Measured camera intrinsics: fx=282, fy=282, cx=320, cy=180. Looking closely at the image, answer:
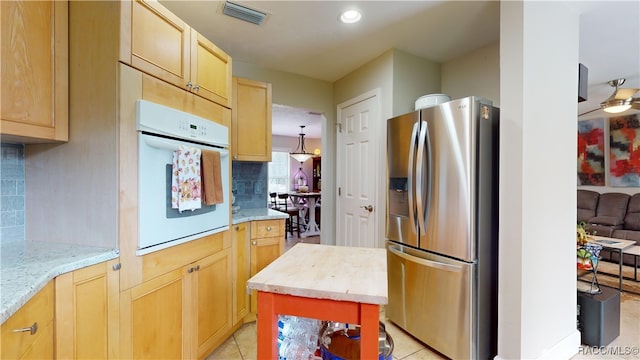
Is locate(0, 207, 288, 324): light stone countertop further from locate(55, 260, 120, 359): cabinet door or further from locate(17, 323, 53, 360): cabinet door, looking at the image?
locate(17, 323, 53, 360): cabinet door

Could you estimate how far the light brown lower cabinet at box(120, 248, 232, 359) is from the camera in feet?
4.55

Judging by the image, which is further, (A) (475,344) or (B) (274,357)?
(A) (475,344)

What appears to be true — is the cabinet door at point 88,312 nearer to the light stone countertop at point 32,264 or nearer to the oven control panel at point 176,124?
the light stone countertop at point 32,264

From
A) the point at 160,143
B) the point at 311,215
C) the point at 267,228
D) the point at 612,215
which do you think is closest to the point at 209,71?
the point at 160,143

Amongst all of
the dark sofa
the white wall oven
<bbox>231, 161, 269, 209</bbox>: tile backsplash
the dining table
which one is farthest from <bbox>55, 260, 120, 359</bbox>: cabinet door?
the dark sofa

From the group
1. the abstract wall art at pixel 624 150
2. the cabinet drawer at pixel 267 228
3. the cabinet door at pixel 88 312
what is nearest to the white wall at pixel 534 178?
the cabinet drawer at pixel 267 228

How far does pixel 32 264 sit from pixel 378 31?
8.56ft

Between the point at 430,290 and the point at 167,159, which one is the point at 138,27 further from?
the point at 430,290

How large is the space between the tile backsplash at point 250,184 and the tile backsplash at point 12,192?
1.61 metres

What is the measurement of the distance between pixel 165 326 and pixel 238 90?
1.90 meters

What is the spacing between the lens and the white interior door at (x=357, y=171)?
115 inches

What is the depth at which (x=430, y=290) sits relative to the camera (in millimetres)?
2002

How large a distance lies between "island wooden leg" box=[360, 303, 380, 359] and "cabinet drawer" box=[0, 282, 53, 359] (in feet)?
3.40

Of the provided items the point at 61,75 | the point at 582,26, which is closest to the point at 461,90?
the point at 582,26
